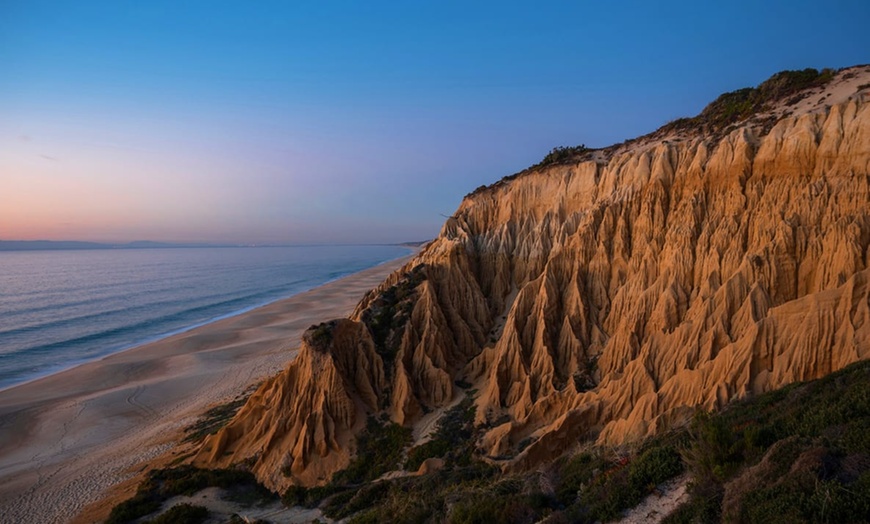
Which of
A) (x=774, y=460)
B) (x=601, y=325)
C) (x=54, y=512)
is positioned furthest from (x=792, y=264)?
(x=54, y=512)

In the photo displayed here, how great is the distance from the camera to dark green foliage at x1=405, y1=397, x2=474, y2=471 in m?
16.8

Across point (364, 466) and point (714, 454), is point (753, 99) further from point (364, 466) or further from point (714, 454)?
point (364, 466)

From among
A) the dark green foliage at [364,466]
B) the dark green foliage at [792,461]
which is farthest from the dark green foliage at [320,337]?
the dark green foliage at [792,461]

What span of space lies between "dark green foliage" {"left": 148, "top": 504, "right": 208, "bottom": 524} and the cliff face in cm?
258

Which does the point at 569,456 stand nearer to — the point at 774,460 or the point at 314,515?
the point at 774,460

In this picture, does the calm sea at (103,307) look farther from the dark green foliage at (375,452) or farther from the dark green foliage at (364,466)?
the dark green foliage at (375,452)

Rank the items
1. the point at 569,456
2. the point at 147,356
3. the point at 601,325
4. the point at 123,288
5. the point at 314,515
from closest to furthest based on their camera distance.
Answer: the point at 569,456 < the point at 314,515 < the point at 601,325 < the point at 147,356 < the point at 123,288

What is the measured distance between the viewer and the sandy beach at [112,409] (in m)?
20.8

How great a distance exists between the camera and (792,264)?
15.3 m

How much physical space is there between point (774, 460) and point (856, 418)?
1976 mm

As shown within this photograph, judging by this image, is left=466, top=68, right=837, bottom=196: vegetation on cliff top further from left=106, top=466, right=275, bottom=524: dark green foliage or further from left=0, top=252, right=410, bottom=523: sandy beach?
left=0, top=252, right=410, bottom=523: sandy beach

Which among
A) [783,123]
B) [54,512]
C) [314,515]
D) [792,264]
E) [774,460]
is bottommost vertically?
[54,512]

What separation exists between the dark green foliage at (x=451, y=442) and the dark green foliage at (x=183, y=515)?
23.6 feet

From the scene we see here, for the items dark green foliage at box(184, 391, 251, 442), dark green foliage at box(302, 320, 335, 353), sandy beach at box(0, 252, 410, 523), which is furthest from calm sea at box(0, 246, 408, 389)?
dark green foliage at box(302, 320, 335, 353)
